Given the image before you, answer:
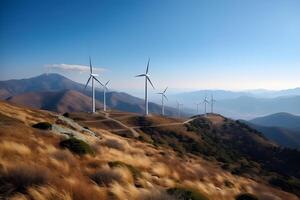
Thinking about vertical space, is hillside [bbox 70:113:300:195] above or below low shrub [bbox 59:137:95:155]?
below

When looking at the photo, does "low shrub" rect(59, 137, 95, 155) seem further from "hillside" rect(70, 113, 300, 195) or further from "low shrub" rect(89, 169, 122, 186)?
"hillside" rect(70, 113, 300, 195)

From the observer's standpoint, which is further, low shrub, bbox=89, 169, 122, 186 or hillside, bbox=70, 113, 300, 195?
hillside, bbox=70, 113, 300, 195

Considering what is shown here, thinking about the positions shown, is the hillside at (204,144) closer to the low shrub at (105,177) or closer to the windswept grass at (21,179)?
the low shrub at (105,177)

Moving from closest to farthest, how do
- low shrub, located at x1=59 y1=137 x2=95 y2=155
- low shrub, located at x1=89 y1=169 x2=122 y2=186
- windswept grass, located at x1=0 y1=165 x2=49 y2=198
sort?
windswept grass, located at x1=0 y1=165 x2=49 y2=198 < low shrub, located at x1=89 y1=169 x2=122 y2=186 < low shrub, located at x1=59 y1=137 x2=95 y2=155

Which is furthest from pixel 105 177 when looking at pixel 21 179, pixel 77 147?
pixel 77 147

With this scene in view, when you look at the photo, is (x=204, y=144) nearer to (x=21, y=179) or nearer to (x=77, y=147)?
(x=77, y=147)

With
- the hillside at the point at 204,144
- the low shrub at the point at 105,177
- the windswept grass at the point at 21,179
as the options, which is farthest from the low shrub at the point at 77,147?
the hillside at the point at 204,144

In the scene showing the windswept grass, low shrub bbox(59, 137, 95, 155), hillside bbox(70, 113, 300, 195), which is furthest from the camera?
hillside bbox(70, 113, 300, 195)

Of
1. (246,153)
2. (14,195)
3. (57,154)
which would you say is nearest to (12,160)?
(57,154)

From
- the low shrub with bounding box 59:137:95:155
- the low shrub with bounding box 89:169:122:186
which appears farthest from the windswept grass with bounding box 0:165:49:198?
the low shrub with bounding box 59:137:95:155
